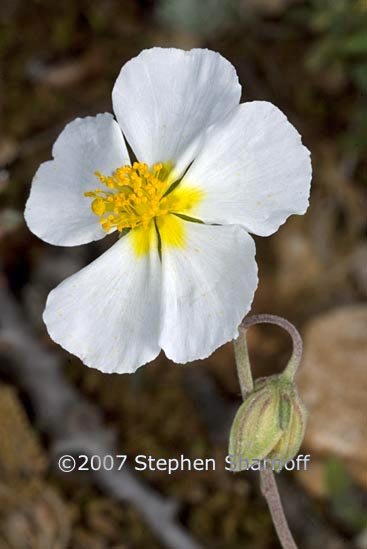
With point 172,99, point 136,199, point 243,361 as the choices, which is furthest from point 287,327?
point 172,99

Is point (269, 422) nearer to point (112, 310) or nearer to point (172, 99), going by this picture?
point (112, 310)

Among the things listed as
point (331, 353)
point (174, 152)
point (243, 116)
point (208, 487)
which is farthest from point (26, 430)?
point (243, 116)

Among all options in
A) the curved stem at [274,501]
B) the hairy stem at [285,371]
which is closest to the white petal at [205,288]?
the hairy stem at [285,371]

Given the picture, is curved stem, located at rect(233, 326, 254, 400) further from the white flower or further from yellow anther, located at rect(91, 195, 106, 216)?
yellow anther, located at rect(91, 195, 106, 216)

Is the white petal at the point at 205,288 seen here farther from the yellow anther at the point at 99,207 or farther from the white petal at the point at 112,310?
the yellow anther at the point at 99,207

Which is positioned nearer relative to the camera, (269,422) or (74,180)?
(269,422)

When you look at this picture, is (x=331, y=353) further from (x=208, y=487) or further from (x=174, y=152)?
(x=174, y=152)
